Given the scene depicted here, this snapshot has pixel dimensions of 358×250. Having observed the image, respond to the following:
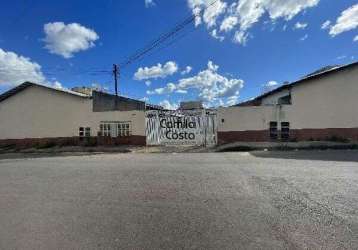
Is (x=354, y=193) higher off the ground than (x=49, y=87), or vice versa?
(x=49, y=87)

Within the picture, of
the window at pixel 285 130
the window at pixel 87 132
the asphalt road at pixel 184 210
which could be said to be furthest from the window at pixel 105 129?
the asphalt road at pixel 184 210

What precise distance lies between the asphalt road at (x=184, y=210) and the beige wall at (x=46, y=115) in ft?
58.5

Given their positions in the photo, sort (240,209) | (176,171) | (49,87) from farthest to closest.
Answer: (49,87)
(176,171)
(240,209)

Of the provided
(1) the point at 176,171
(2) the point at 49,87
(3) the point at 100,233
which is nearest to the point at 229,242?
(3) the point at 100,233

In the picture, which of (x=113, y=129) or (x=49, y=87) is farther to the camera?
(x=49, y=87)

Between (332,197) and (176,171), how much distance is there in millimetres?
5052

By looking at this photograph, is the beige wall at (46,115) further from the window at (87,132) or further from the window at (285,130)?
the window at (285,130)

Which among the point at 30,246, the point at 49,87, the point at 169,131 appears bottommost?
the point at 30,246

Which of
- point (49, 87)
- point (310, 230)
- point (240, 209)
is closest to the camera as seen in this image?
point (310, 230)

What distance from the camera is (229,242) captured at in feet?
16.0

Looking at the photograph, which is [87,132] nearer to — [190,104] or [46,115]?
[46,115]

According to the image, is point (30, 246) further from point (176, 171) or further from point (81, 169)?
point (81, 169)

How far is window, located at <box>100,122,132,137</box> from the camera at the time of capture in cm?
2700

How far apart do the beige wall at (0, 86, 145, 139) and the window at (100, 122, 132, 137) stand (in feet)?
1.22
